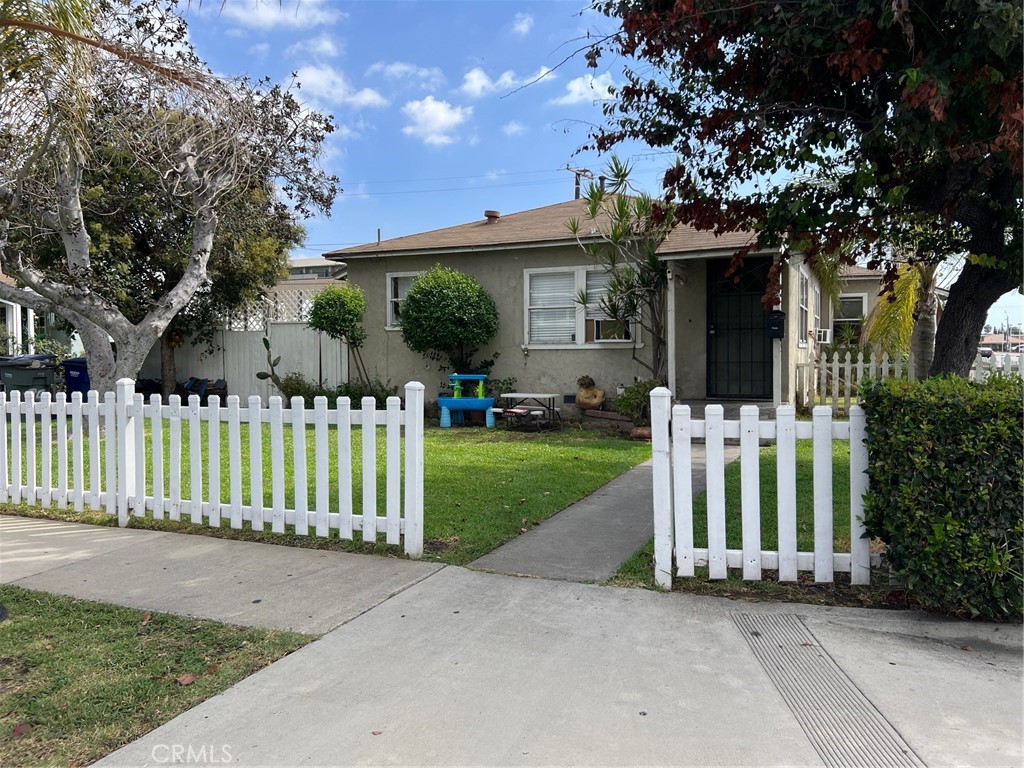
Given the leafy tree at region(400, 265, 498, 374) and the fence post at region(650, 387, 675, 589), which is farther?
the leafy tree at region(400, 265, 498, 374)

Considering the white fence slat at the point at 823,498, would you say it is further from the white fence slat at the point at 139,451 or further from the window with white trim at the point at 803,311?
the window with white trim at the point at 803,311

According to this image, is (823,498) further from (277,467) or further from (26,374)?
(26,374)

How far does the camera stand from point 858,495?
174 inches

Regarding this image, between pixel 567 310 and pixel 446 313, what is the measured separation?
243cm

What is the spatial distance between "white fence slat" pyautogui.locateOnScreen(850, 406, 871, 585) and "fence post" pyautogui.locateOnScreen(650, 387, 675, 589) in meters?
1.11

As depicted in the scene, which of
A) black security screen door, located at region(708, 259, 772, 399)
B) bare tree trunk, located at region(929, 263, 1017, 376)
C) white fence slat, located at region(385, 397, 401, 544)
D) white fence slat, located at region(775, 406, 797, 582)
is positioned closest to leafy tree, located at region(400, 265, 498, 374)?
black security screen door, located at region(708, 259, 772, 399)

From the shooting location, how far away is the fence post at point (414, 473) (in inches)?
207

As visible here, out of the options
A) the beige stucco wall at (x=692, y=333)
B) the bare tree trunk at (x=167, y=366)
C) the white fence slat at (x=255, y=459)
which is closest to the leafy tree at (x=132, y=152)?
the white fence slat at (x=255, y=459)

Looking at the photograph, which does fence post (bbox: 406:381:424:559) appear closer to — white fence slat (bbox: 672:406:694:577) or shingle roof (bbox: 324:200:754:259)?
white fence slat (bbox: 672:406:694:577)

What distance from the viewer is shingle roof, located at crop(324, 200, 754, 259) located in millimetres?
12516

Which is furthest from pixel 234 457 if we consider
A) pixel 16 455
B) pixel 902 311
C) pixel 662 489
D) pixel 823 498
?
pixel 902 311

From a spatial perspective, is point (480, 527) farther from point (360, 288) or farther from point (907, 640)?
point (360, 288)

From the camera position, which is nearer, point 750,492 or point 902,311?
point 750,492

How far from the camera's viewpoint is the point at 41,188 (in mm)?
10367
